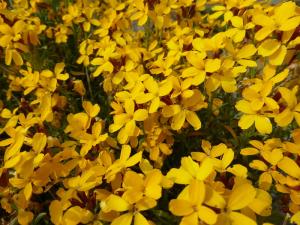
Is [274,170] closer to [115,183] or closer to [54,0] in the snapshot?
[115,183]

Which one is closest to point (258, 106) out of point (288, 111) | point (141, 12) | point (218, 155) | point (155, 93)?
point (288, 111)

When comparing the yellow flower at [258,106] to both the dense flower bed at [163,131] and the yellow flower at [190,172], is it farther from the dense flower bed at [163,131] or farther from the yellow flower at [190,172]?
the yellow flower at [190,172]

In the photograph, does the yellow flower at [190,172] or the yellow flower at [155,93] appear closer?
the yellow flower at [190,172]

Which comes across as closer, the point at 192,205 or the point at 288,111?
the point at 192,205

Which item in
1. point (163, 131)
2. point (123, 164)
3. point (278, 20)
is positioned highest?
point (278, 20)

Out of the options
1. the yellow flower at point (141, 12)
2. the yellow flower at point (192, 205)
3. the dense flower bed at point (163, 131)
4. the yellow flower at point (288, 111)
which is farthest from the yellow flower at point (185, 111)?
the yellow flower at point (141, 12)

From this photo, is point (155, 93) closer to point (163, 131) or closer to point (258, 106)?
point (163, 131)

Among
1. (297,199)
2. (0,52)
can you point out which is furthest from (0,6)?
(297,199)

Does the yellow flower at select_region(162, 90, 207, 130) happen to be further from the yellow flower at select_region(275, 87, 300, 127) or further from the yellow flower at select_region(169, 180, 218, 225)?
the yellow flower at select_region(169, 180, 218, 225)
